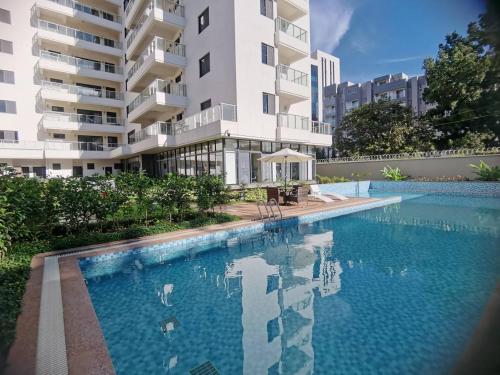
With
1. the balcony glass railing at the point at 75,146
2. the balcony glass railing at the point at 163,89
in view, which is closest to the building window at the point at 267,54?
the balcony glass railing at the point at 163,89

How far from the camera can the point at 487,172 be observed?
19047 mm

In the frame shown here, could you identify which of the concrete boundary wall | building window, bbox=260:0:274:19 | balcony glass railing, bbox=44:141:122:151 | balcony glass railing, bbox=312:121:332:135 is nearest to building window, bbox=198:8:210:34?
building window, bbox=260:0:274:19

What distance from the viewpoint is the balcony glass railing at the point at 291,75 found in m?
18.5

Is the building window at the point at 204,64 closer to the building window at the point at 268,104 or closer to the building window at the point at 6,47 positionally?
the building window at the point at 268,104

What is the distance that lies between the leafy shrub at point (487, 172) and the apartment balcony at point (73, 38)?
120ft

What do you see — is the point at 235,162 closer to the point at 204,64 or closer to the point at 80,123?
the point at 204,64

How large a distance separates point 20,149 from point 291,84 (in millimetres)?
25013

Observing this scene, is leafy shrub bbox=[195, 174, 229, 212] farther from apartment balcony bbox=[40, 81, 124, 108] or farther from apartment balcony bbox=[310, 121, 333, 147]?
apartment balcony bbox=[40, 81, 124, 108]

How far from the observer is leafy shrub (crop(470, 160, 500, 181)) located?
61.1ft

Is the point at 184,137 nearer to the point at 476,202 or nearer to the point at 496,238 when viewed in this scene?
the point at 496,238

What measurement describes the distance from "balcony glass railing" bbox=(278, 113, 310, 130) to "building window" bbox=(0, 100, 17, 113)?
2605cm

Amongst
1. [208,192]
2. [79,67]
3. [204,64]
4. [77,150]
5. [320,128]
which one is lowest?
[208,192]

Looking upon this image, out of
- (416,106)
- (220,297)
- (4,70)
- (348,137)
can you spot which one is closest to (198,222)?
(220,297)

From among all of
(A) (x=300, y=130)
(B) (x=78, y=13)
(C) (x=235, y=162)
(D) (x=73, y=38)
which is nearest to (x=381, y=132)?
(A) (x=300, y=130)
